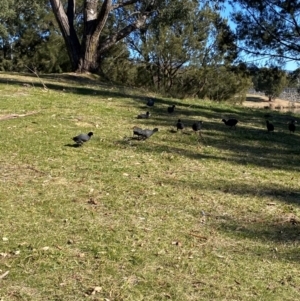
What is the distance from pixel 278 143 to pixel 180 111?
260cm

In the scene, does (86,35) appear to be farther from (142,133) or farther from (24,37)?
(24,37)

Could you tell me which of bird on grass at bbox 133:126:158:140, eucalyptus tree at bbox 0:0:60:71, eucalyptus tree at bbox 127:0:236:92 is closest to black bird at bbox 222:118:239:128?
bird on grass at bbox 133:126:158:140

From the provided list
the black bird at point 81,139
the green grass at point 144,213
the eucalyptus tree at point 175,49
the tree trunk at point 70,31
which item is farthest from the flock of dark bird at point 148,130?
the eucalyptus tree at point 175,49

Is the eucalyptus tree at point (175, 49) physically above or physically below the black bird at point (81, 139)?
above

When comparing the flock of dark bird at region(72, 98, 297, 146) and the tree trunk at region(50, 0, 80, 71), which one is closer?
the flock of dark bird at region(72, 98, 297, 146)

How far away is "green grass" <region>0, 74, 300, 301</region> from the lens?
338cm

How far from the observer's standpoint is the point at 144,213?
4.51m

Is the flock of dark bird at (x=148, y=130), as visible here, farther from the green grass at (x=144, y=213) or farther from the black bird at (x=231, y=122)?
the green grass at (x=144, y=213)

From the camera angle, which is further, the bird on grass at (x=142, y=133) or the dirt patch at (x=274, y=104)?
the dirt patch at (x=274, y=104)

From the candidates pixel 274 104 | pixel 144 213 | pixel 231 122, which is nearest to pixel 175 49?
pixel 274 104

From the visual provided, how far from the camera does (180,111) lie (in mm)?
9977

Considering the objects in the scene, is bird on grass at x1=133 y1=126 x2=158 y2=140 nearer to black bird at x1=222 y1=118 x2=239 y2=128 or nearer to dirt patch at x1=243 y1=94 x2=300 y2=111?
black bird at x1=222 y1=118 x2=239 y2=128

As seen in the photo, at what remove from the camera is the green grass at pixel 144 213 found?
3.38 meters

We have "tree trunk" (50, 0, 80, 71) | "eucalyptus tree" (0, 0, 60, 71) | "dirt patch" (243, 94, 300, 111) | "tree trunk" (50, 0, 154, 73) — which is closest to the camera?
"tree trunk" (50, 0, 154, 73)
